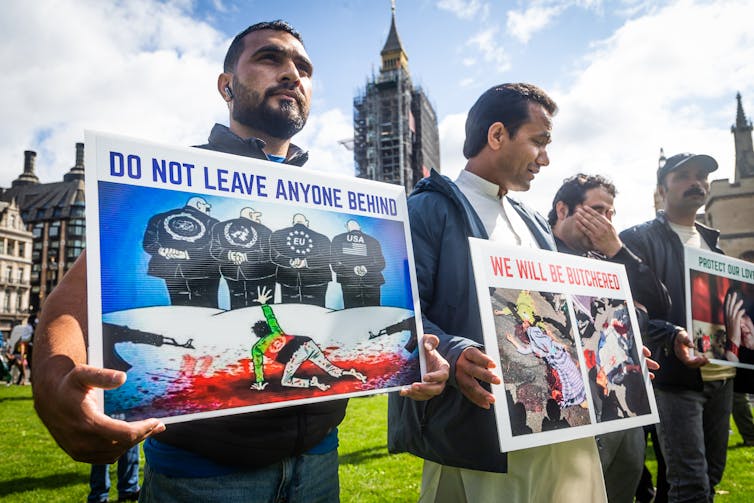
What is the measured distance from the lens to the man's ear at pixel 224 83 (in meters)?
1.96

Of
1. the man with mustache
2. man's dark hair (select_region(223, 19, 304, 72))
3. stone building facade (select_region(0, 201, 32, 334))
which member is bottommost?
the man with mustache

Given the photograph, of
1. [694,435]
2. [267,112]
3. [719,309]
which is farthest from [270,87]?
[694,435]

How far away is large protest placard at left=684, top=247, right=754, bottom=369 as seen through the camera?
2848mm

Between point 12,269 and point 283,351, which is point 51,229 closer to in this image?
point 12,269

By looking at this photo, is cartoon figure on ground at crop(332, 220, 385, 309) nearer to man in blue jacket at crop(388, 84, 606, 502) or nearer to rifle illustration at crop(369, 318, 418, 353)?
rifle illustration at crop(369, 318, 418, 353)

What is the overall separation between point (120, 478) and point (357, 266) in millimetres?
4537

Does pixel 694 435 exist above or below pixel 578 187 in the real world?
below

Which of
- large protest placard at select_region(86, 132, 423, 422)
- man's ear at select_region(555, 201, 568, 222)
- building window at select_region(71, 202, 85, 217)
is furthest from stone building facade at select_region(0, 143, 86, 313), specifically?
large protest placard at select_region(86, 132, 423, 422)

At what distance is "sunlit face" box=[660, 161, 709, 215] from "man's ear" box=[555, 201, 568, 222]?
1.04m

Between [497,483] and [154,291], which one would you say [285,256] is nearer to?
[154,291]

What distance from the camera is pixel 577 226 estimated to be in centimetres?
302

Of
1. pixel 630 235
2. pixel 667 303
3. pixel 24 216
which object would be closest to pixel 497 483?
pixel 667 303

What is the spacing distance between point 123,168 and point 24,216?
81.8 metres

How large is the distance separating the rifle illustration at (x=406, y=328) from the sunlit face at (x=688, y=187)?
3.05m
